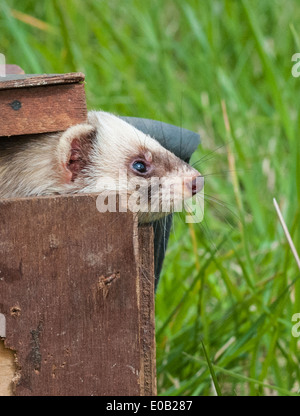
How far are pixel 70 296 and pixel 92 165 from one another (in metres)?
0.43

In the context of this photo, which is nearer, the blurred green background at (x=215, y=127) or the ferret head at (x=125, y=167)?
the ferret head at (x=125, y=167)

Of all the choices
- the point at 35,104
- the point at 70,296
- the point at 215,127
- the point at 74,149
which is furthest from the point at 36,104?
the point at 215,127

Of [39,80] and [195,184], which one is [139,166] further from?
[39,80]

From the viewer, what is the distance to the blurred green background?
199cm

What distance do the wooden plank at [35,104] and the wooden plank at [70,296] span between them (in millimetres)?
200

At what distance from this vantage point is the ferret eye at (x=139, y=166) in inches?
62.8

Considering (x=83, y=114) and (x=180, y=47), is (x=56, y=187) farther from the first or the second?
(x=180, y=47)

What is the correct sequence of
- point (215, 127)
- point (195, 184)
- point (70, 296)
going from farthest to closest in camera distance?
1. point (215, 127)
2. point (195, 184)
3. point (70, 296)

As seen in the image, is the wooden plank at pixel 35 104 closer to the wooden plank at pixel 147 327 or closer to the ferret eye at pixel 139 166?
the ferret eye at pixel 139 166

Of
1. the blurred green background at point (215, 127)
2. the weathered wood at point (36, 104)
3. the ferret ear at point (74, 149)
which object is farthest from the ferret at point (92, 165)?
the blurred green background at point (215, 127)

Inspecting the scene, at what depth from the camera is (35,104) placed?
1389 millimetres

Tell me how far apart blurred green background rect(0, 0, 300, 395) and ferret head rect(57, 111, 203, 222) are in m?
0.40

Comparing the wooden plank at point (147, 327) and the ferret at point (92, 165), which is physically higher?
the ferret at point (92, 165)

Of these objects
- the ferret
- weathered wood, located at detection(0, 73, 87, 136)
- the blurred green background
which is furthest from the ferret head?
the blurred green background
